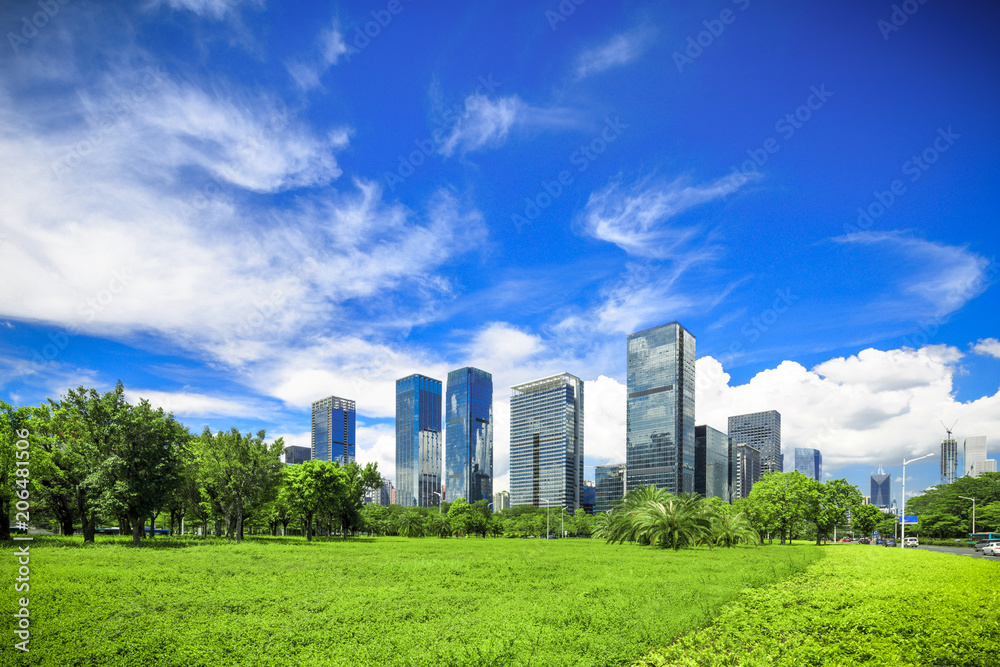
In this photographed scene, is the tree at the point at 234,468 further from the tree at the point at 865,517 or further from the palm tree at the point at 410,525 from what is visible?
the tree at the point at 865,517

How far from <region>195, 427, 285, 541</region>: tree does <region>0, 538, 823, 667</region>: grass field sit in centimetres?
2320

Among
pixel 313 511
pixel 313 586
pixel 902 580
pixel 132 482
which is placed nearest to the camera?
pixel 902 580

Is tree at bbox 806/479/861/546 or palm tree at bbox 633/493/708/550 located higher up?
palm tree at bbox 633/493/708/550

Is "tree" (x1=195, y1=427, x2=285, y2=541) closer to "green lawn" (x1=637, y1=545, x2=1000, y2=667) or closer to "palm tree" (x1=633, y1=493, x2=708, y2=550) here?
"palm tree" (x1=633, y1=493, x2=708, y2=550)

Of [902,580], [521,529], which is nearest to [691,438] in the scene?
[521,529]

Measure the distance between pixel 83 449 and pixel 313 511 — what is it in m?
25.1

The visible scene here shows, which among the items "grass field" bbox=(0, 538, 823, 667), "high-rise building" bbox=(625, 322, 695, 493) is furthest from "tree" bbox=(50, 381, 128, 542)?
"high-rise building" bbox=(625, 322, 695, 493)

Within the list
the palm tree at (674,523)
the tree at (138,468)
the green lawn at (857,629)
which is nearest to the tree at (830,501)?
the palm tree at (674,523)

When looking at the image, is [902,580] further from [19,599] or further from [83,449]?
[83,449]

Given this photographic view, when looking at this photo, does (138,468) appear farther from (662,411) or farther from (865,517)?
(662,411)

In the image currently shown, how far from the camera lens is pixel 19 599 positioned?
12727 mm

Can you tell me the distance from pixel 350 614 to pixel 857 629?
39.1 feet

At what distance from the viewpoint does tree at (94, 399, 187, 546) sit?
30953 millimetres

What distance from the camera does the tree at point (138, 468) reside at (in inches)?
1219
